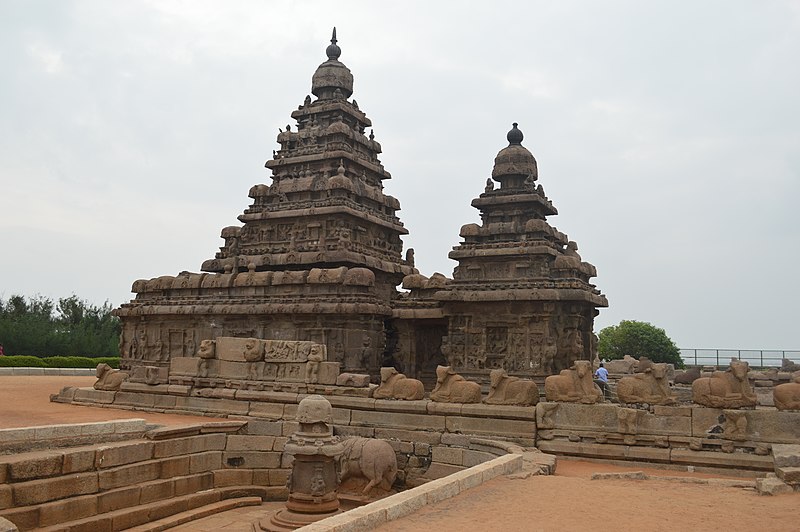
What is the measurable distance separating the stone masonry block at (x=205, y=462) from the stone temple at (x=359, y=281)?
5184mm

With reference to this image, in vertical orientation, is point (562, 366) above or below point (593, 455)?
above

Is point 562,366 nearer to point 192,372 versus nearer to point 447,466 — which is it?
point 447,466

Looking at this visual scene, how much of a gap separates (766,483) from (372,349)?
1585 centimetres

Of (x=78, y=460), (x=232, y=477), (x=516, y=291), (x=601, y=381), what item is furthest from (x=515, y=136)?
(x=78, y=460)

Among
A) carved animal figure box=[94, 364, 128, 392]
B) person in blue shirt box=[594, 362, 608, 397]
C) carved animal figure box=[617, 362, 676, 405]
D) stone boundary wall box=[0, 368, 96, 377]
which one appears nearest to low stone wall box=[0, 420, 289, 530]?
carved animal figure box=[94, 364, 128, 392]

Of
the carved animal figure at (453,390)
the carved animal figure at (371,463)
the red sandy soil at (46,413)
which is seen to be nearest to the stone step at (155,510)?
the red sandy soil at (46,413)

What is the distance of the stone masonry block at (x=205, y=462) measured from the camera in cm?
1458

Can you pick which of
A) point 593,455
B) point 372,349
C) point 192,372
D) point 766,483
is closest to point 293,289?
point 372,349

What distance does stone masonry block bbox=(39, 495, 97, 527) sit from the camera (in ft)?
36.2

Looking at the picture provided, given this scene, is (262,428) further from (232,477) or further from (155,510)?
(155,510)

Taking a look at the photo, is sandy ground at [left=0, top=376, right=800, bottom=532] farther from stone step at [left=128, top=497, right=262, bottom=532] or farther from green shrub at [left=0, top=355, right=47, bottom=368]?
green shrub at [left=0, top=355, right=47, bottom=368]

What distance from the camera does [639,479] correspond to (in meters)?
10.6

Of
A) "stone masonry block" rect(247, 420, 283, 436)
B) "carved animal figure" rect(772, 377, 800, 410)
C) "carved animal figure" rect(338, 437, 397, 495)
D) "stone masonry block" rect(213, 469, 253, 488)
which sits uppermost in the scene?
"carved animal figure" rect(772, 377, 800, 410)

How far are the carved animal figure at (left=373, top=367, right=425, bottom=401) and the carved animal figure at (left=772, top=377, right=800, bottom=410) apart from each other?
23.3 feet
